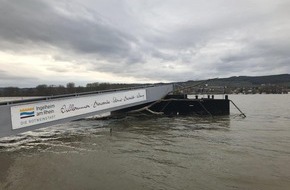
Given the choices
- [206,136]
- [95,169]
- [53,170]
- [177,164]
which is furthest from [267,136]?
[53,170]

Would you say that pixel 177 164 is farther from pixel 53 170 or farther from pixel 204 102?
pixel 204 102

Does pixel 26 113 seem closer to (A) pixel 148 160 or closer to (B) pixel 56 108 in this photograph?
(B) pixel 56 108

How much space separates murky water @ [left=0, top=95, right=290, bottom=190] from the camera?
8.94 meters

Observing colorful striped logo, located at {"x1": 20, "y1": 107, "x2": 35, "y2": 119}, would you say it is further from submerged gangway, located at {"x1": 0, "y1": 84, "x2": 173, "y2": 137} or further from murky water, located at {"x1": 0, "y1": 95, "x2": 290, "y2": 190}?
murky water, located at {"x1": 0, "y1": 95, "x2": 290, "y2": 190}

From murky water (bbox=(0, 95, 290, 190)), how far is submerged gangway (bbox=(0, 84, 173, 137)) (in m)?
1.10

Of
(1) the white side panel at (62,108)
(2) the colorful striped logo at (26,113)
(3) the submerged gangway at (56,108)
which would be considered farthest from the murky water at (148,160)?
(2) the colorful striped logo at (26,113)

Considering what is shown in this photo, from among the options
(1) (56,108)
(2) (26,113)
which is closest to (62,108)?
(1) (56,108)

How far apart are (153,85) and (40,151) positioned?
1748cm

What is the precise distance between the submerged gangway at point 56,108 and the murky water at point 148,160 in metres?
1.10

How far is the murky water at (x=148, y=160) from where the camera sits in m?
8.94

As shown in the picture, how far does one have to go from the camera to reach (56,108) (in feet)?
53.7

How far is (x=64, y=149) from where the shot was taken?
13.8 metres

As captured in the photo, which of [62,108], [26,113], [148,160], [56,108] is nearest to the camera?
[148,160]

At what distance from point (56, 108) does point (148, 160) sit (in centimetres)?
717
